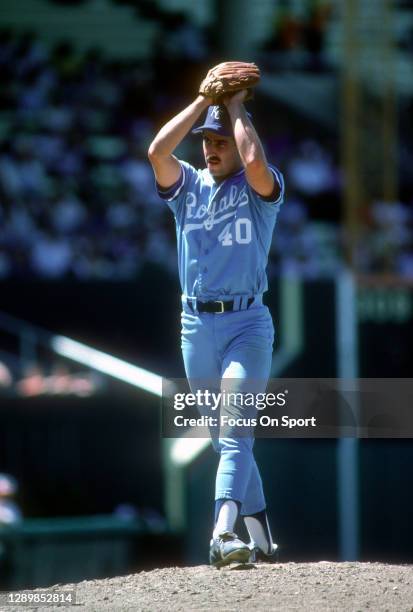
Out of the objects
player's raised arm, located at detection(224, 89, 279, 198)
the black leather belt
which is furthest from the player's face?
the black leather belt

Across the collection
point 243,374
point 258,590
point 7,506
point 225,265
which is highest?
point 225,265

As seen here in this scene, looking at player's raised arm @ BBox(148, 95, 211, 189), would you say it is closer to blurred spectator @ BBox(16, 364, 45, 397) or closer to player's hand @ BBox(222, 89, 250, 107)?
player's hand @ BBox(222, 89, 250, 107)

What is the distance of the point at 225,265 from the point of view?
17.2 feet

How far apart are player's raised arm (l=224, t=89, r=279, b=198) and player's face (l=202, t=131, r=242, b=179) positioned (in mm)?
130

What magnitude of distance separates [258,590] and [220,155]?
5.24ft

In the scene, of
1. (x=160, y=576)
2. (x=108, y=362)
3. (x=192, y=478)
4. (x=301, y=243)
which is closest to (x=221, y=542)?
(x=160, y=576)

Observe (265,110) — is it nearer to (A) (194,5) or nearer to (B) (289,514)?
(A) (194,5)

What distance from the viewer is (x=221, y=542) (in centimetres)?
511

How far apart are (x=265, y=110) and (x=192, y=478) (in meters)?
7.41

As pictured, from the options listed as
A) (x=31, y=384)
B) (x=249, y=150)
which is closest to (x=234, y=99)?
(x=249, y=150)

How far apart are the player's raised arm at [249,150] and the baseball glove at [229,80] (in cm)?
5

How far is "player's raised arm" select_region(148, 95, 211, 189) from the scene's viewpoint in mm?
5172

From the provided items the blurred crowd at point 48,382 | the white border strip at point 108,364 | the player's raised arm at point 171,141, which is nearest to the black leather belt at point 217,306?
the player's raised arm at point 171,141

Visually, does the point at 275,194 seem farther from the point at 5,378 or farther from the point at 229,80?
the point at 5,378
